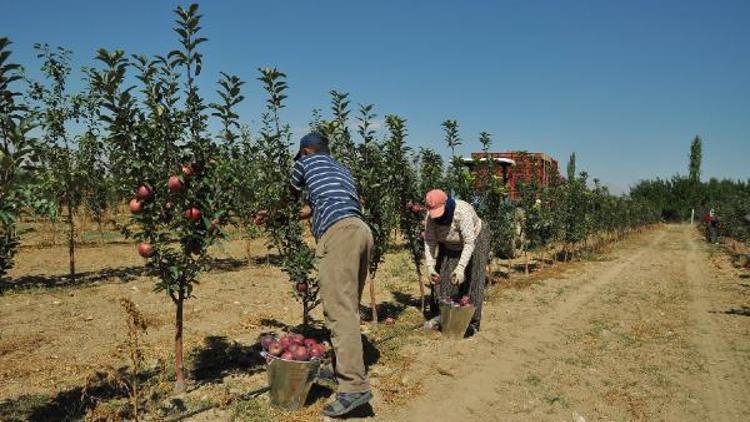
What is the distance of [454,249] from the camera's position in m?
7.21

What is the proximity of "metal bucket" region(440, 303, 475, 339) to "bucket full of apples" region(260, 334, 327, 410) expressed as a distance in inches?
106

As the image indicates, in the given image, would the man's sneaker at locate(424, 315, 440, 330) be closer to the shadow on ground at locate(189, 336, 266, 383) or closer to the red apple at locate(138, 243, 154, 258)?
the shadow on ground at locate(189, 336, 266, 383)

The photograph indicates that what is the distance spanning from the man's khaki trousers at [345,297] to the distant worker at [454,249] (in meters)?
2.16

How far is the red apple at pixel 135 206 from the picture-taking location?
14.5 feet

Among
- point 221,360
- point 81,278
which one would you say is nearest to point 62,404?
point 221,360

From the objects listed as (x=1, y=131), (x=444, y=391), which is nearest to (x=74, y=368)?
(x=1, y=131)

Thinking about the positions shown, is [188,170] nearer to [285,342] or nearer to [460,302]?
[285,342]

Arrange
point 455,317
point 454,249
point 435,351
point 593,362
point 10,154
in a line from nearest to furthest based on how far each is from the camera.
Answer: point 10,154
point 593,362
point 435,351
point 455,317
point 454,249

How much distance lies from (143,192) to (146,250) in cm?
50

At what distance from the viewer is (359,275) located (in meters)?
4.76

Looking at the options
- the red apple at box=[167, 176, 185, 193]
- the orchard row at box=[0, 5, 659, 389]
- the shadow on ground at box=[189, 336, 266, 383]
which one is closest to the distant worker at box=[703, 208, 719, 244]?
the orchard row at box=[0, 5, 659, 389]

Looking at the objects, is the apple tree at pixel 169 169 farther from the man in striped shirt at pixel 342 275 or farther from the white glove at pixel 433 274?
the white glove at pixel 433 274

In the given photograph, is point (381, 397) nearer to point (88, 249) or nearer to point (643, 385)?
point (643, 385)

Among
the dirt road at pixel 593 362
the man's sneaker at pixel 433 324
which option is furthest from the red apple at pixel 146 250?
the man's sneaker at pixel 433 324
